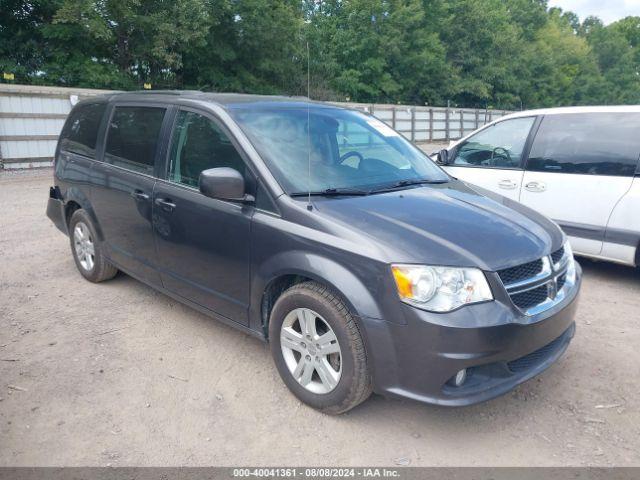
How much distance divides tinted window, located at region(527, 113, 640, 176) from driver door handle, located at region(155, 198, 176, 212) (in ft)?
12.3

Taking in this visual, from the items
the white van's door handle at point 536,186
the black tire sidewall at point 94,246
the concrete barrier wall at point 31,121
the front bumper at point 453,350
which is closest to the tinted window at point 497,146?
the white van's door handle at point 536,186

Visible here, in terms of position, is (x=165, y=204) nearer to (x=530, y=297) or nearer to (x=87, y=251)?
(x=87, y=251)

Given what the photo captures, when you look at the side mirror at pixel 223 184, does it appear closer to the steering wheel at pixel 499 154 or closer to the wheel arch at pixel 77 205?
the wheel arch at pixel 77 205

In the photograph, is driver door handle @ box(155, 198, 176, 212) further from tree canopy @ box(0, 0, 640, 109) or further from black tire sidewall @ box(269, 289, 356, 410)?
tree canopy @ box(0, 0, 640, 109)

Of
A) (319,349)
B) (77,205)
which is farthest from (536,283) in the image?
(77,205)

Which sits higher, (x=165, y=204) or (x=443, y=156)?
(x=443, y=156)

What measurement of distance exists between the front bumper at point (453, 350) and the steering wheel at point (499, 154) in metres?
3.33

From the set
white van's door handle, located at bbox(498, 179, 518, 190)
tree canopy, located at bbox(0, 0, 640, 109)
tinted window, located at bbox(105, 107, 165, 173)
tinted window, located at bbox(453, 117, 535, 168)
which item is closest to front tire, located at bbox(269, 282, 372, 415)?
tinted window, located at bbox(105, 107, 165, 173)

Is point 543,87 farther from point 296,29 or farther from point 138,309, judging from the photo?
point 138,309

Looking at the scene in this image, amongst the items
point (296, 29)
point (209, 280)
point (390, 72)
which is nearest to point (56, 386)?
point (209, 280)

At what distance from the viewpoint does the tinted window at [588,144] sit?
15.5 feet

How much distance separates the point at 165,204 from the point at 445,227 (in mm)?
1970

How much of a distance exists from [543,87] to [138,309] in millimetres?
51429

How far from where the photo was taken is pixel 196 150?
3.54 metres
